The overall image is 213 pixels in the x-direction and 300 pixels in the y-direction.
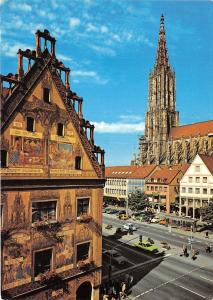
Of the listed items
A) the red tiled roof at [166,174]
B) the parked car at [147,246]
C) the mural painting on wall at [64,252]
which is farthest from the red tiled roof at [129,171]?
the mural painting on wall at [64,252]

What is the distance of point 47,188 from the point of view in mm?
22734

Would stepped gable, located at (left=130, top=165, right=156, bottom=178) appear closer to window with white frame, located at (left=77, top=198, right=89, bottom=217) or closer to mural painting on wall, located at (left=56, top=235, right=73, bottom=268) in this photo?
window with white frame, located at (left=77, top=198, right=89, bottom=217)

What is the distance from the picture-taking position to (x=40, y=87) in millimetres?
23000

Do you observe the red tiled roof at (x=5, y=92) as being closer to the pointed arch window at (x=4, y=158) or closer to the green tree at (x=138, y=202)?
the pointed arch window at (x=4, y=158)

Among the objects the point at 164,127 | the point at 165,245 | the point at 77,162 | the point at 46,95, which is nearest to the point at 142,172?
the point at 164,127

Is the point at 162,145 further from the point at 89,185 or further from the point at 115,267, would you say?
the point at 89,185

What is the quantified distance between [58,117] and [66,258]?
10998 millimetres

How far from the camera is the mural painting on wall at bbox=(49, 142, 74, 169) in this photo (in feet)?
76.7

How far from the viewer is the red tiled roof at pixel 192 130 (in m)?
129

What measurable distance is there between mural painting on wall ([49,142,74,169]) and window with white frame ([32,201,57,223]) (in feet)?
9.47

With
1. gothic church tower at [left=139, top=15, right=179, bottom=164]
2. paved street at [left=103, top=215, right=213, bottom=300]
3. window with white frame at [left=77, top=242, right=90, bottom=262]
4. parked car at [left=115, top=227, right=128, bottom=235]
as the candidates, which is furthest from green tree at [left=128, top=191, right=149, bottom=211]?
window with white frame at [left=77, top=242, right=90, bottom=262]

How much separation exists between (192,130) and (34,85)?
4800 inches

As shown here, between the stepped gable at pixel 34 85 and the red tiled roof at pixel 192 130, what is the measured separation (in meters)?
108

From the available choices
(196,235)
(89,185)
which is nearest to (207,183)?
(196,235)
